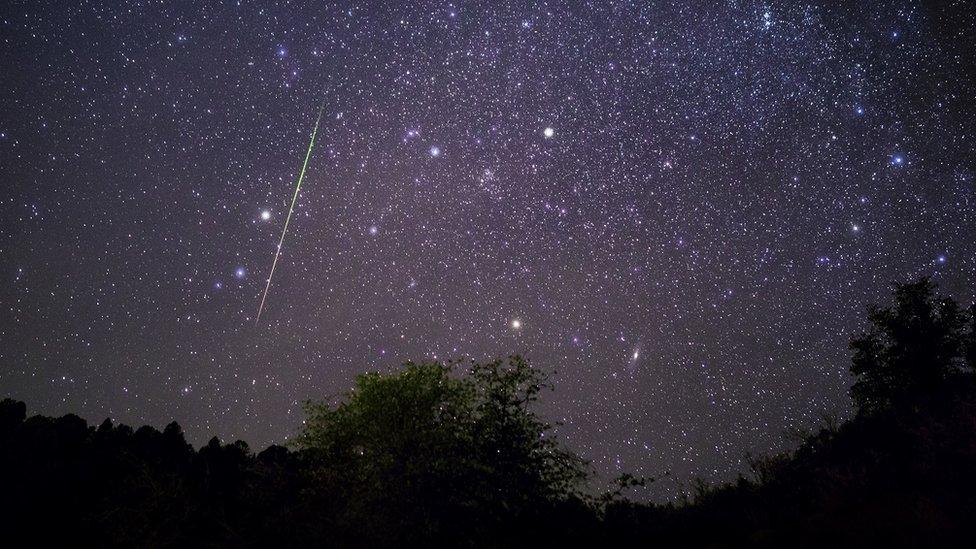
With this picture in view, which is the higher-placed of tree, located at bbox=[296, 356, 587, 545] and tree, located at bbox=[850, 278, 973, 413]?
tree, located at bbox=[850, 278, 973, 413]

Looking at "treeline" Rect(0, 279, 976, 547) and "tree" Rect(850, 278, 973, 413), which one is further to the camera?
"tree" Rect(850, 278, 973, 413)

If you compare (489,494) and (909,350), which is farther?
(909,350)

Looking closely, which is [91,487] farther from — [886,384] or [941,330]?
[941,330]

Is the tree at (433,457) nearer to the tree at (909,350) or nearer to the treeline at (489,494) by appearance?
the treeline at (489,494)

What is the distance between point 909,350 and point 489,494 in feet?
81.9

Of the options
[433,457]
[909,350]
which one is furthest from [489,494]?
[909,350]

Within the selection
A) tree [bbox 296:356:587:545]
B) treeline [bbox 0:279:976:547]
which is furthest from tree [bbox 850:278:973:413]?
tree [bbox 296:356:587:545]

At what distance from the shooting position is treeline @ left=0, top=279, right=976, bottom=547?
11977 millimetres

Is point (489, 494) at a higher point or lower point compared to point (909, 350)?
lower

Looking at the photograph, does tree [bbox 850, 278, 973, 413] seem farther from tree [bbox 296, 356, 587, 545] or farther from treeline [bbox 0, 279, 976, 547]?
tree [bbox 296, 356, 587, 545]

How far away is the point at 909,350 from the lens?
27.2m

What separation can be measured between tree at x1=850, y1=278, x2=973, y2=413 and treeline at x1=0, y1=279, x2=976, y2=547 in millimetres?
3894

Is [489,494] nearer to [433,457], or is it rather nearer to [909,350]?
[433,457]

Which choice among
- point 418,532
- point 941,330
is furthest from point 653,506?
point 941,330
